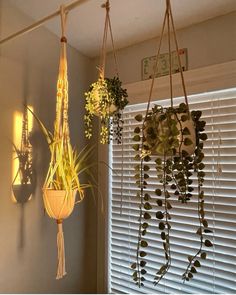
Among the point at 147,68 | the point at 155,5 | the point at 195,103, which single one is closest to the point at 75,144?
the point at 147,68

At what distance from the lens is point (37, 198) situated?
1658 millimetres

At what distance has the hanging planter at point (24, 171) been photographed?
1.57 metres

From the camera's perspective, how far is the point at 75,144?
6.16 ft

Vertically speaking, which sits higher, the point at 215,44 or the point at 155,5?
the point at 155,5

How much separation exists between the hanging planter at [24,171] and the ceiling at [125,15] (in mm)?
561

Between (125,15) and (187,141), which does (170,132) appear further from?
(125,15)

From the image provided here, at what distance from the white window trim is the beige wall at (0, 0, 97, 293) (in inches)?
3.3

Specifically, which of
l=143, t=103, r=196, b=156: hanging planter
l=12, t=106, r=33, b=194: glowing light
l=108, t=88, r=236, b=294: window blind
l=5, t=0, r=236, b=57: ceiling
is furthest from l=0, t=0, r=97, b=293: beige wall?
l=143, t=103, r=196, b=156: hanging planter

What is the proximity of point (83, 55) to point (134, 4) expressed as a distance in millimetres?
623

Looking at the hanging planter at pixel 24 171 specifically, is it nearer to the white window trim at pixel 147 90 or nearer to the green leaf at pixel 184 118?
the white window trim at pixel 147 90

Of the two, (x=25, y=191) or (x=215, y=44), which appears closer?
(x=215, y=44)

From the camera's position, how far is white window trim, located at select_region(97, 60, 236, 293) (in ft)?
4.34

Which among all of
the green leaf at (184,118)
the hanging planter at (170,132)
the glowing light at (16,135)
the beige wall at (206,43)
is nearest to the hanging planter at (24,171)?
the glowing light at (16,135)

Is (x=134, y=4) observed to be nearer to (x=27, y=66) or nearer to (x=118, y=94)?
(x=118, y=94)
